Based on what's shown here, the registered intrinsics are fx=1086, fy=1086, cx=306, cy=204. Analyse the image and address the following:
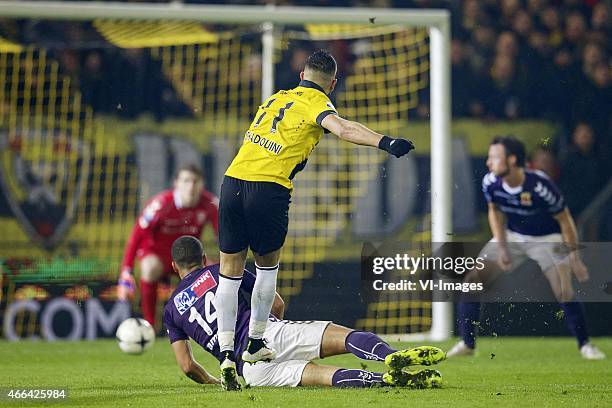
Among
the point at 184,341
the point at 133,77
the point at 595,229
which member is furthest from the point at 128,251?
the point at 595,229

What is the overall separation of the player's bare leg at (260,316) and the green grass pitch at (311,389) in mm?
216

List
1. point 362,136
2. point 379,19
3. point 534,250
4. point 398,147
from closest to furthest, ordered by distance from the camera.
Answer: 1. point 398,147
2. point 362,136
3. point 534,250
4. point 379,19

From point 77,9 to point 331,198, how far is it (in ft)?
11.3

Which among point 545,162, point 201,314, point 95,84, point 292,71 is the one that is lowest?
point 201,314

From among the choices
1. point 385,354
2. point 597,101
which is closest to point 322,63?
point 385,354

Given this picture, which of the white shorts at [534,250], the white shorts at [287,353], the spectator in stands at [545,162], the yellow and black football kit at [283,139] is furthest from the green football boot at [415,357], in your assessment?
the spectator in stands at [545,162]

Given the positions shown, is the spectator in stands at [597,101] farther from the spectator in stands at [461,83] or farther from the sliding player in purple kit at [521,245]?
the sliding player in purple kit at [521,245]

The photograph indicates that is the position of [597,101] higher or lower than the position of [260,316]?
higher

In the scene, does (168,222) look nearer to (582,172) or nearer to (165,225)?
(165,225)

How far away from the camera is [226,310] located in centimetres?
637

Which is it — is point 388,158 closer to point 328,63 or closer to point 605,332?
point 605,332

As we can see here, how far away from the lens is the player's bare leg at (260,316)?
636cm

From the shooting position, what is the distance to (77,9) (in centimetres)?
997

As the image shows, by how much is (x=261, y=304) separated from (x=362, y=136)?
1170mm
